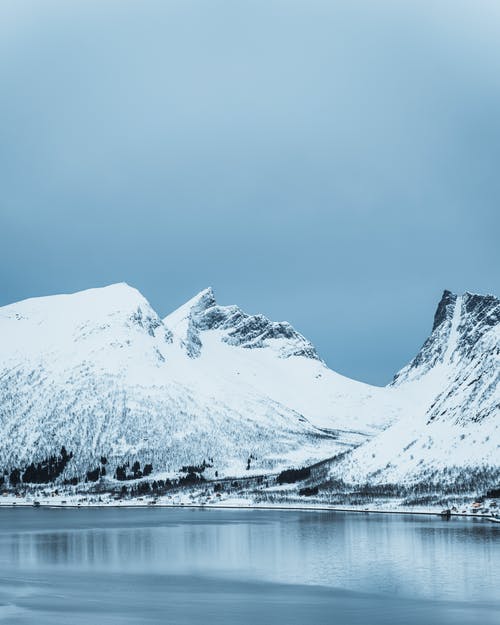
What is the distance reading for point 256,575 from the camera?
245ft

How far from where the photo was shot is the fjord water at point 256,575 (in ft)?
185

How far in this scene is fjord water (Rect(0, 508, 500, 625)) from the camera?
56.3 m

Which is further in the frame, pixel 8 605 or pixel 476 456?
pixel 476 456

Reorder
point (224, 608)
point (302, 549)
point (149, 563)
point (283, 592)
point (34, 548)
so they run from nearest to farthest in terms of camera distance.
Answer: point (224, 608) < point (283, 592) < point (149, 563) < point (302, 549) < point (34, 548)

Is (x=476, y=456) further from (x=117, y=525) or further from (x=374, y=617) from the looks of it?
(x=374, y=617)

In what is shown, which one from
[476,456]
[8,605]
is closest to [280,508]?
[476,456]

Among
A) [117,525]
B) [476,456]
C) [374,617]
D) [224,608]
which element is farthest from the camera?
[476,456]

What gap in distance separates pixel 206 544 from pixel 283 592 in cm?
4003

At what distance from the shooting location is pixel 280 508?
188 m

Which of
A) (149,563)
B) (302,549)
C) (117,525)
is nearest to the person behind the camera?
(149,563)

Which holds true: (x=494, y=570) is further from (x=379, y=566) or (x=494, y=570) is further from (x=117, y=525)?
(x=117, y=525)

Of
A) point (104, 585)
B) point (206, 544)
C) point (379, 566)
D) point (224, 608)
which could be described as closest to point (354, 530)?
point (206, 544)

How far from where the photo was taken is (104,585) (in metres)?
70.3

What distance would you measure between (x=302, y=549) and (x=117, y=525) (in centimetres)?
5433
